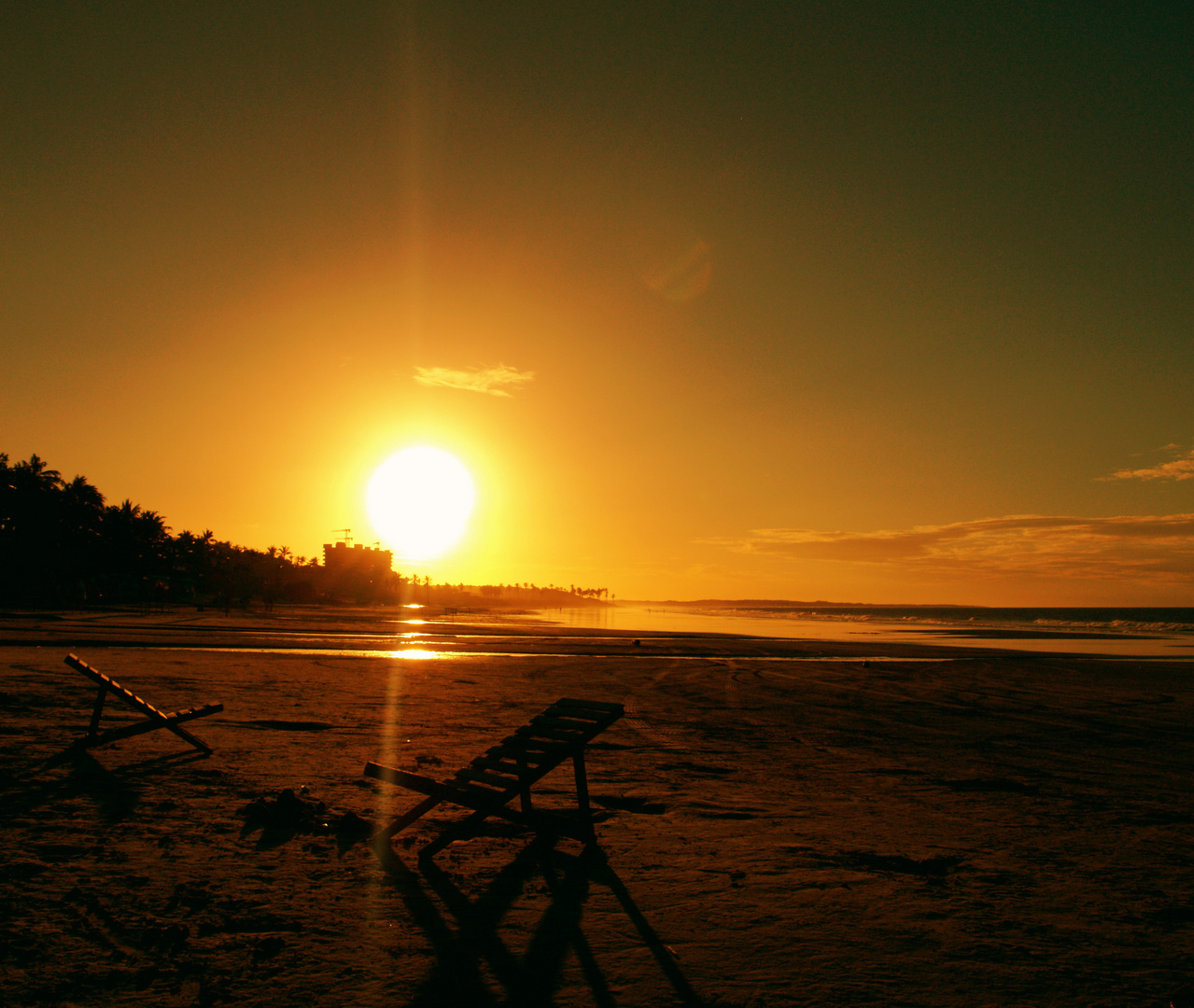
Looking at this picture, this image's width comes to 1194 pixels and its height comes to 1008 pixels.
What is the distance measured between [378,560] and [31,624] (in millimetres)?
128095

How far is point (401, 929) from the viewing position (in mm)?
4598

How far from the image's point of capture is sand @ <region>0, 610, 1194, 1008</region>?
4023mm

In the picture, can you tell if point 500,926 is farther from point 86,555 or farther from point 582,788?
point 86,555

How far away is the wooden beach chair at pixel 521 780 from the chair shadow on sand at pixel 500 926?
0.25 m

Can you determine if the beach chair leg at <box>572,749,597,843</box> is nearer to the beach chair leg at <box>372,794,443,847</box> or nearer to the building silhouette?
the beach chair leg at <box>372,794,443,847</box>

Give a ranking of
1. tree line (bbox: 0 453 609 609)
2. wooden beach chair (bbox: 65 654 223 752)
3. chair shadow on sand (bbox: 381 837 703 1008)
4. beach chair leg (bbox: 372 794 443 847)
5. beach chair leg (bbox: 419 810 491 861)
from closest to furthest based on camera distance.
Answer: chair shadow on sand (bbox: 381 837 703 1008) < beach chair leg (bbox: 419 810 491 861) < beach chair leg (bbox: 372 794 443 847) < wooden beach chair (bbox: 65 654 223 752) < tree line (bbox: 0 453 609 609)

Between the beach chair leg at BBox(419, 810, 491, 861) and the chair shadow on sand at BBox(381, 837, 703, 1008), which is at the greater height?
the beach chair leg at BBox(419, 810, 491, 861)

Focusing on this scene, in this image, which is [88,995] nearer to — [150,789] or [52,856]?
[52,856]

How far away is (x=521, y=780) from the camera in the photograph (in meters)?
5.88

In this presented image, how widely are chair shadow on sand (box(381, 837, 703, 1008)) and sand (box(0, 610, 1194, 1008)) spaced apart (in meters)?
0.02

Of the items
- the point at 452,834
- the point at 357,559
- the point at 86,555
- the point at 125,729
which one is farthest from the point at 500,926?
the point at 357,559

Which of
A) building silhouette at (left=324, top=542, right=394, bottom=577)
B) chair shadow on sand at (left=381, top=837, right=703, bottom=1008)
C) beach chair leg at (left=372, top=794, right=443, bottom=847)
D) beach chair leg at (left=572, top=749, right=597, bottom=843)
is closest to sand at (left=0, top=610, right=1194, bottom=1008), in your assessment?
chair shadow on sand at (left=381, top=837, right=703, bottom=1008)

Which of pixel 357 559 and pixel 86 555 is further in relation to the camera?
pixel 357 559

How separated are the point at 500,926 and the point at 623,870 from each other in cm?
134
